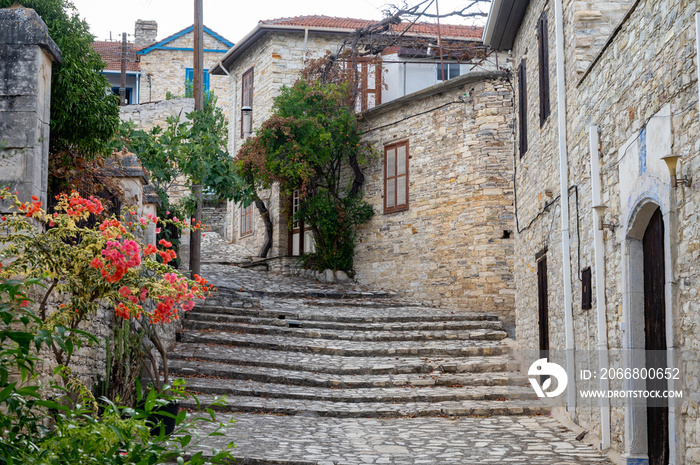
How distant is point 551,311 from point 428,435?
89.3 inches

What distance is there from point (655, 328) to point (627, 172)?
1.22 m

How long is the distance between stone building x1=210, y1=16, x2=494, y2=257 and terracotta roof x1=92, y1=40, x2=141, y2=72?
688cm

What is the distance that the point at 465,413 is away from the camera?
8.97 m

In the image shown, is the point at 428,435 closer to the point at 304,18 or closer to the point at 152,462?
the point at 152,462

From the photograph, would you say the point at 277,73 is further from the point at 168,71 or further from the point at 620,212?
the point at 620,212

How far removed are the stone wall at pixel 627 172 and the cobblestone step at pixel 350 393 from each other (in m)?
1.17

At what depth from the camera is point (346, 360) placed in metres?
11.3

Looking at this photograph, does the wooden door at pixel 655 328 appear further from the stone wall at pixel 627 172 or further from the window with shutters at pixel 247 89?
the window with shutters at pixel 247 89

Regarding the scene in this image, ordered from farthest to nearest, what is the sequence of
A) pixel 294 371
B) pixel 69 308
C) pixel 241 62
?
pixel 241 62 → pixel 294 371 → pixel 69 308

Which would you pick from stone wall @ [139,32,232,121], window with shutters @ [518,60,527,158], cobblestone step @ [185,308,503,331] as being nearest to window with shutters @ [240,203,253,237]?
stone wall @ [139,32,232,121]

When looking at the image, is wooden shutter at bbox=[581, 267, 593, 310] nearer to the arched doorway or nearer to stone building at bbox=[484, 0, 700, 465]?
stone building at bbox=[484, 0, 700, 465]

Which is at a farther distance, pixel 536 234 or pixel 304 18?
pixel 304 18

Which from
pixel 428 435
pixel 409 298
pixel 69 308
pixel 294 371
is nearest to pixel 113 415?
pixel 69 308

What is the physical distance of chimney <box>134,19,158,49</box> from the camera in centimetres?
2878
